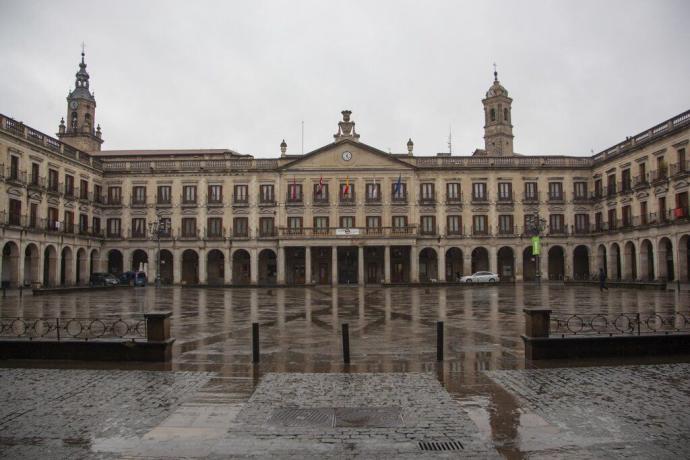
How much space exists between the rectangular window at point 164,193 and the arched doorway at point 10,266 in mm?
16912

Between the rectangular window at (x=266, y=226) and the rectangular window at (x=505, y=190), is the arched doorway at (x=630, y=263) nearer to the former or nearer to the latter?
the rectangular window at (x=505, y=190)

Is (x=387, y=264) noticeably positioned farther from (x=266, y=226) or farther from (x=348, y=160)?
(x=266, y=226)

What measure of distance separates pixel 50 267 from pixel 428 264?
3760 centimetres

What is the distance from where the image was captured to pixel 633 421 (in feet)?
24.4

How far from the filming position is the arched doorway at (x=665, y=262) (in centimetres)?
4403

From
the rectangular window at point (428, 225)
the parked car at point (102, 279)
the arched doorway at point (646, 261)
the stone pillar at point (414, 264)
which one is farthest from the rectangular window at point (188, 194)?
the arched doorway at point (646, 261)

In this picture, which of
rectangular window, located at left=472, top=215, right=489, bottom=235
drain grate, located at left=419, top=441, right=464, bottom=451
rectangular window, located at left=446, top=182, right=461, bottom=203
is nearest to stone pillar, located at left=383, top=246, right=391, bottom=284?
rectangular window, located at left=446, top=182, right=461, bottom=203

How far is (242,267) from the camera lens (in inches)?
2340

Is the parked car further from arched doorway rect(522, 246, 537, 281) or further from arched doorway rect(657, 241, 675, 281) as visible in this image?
arched doorway rect(657, 241, 675, 281)

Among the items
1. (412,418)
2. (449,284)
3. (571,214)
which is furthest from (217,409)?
(571,214)

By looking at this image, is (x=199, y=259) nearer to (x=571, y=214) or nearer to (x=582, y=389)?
(x=571, y=214)

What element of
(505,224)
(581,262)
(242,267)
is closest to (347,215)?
(242,267)

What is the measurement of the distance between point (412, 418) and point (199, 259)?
52182 mm

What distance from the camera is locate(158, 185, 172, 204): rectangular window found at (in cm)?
5741
